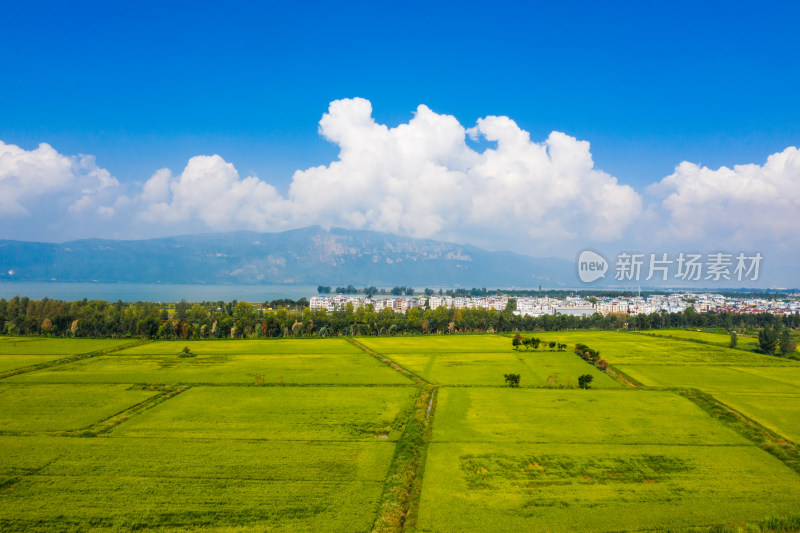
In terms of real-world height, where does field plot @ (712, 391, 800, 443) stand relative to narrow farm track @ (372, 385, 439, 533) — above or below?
above

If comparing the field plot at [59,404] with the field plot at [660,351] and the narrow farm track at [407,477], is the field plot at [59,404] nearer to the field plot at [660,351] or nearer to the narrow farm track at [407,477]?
the narrow farm track at [407,477]

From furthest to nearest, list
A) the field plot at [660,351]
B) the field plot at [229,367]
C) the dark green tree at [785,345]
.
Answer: the dark green tree at [785,345], the field plot at [660,351], the field plot at [229,367]

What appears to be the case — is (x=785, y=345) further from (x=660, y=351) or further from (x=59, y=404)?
(x=59, y=404)

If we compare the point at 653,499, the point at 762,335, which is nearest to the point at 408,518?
the point at 653,499

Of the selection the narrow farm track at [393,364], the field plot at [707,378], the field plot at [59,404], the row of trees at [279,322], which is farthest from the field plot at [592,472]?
the row of trees at [279,322]

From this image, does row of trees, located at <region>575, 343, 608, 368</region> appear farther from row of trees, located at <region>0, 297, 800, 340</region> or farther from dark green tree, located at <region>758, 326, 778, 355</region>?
row of trees, located at <region>0, 297, 800, 340</region>

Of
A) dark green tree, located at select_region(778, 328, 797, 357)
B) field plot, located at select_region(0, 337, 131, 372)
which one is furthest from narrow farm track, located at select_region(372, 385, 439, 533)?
dark green tree, located at select_region(778, 328, 797, 357)
